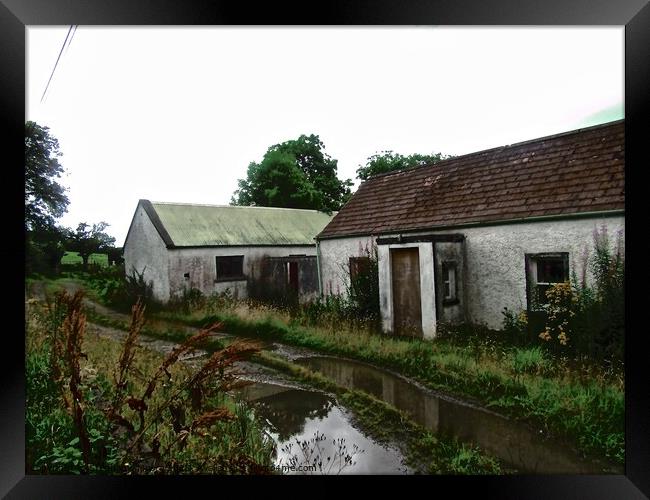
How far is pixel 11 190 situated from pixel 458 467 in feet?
15.3

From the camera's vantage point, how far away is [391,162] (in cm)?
374

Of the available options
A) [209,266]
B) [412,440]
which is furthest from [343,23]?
[412,440]

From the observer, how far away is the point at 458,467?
2.85 m

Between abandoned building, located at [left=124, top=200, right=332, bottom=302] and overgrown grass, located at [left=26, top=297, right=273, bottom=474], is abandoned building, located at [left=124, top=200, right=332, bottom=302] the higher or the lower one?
the higher one

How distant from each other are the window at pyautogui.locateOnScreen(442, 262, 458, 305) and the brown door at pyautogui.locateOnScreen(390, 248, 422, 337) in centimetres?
36

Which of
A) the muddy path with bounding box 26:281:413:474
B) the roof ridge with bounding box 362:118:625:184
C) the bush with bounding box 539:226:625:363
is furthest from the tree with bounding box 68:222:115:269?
the bush with bounding box 539:226:625:363

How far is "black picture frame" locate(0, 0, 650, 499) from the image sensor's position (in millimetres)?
2789

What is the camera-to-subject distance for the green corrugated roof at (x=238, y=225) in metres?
4.02

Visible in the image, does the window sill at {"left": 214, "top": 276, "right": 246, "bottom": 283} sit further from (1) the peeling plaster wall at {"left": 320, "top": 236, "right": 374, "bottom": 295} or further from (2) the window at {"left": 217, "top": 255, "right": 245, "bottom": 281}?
(1) the peeling plaster wall at {"left": 320, "top": 236, "right": 374, "bottom": 295}

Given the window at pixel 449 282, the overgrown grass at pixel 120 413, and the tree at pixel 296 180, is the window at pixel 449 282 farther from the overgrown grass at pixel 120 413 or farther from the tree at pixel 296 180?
the overgrown grass at pixel 120 413

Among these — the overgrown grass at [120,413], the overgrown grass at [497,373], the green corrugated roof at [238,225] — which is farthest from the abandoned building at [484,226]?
the overgrown grass at [120,413]

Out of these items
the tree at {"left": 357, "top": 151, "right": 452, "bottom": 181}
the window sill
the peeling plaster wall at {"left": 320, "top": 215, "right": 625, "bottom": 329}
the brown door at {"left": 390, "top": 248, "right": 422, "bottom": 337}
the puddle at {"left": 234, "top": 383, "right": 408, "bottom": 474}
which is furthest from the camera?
the brown door at {"left": 390, "top": 248, "right": 422, "bottom": 337}

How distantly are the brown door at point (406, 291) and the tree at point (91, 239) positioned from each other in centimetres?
351

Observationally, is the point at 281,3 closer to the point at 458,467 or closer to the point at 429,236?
the point at 429,236
